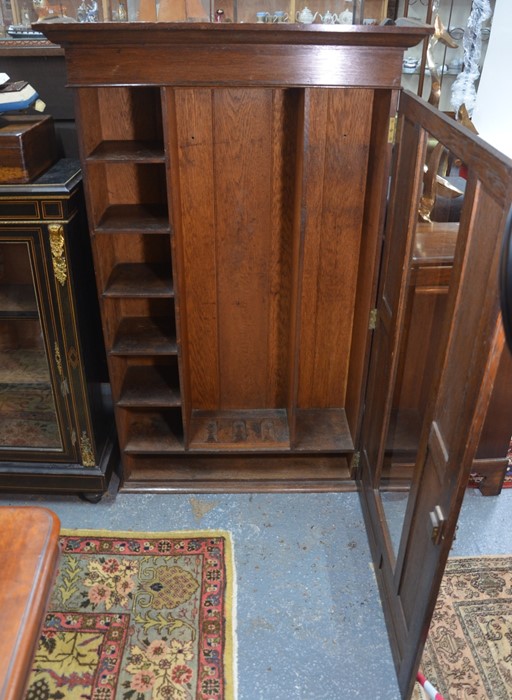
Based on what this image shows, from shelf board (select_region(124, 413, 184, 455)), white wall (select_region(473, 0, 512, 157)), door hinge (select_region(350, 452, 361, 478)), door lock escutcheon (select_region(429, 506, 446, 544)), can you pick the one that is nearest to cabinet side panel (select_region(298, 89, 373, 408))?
door hinge (select_region(350, 452, 361, 478))

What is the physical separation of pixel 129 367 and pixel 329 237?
0.96 m

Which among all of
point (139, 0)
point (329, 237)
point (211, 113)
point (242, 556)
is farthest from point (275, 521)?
point (139, 0)

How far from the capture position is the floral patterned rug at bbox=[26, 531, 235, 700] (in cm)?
180

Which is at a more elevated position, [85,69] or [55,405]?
[85,69]

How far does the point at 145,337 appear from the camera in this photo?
2.32 m

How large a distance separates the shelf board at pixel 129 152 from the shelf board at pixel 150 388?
878mm

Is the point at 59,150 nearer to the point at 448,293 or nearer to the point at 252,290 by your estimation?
the point at 252,290

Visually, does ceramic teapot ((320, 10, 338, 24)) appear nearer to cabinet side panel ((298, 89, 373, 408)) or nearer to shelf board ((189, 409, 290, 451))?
cabinet side panel ((298, 89, 373, 408))

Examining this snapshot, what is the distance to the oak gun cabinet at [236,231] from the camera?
181 centimetres

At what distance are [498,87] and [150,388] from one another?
236 centimetres

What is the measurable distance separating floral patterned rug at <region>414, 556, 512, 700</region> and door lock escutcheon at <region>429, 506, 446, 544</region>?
24.9 inches

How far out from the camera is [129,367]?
256 cm

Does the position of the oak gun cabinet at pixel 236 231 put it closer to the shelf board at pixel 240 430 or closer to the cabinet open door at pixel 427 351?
the shelf board at pixel 240 430

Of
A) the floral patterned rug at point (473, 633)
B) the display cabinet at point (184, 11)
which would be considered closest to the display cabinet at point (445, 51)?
the display cabinet at point (184, 11)
